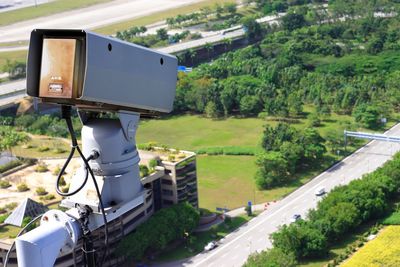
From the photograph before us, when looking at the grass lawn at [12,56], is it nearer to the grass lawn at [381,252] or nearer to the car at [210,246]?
the car at [210,246]

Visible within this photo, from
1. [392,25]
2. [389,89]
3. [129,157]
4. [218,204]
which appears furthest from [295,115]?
[129,157]

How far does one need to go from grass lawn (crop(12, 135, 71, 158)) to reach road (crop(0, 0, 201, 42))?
132 feet

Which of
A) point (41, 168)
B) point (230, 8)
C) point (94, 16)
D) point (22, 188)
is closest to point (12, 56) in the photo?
point (94, 16)

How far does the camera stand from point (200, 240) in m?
30.4

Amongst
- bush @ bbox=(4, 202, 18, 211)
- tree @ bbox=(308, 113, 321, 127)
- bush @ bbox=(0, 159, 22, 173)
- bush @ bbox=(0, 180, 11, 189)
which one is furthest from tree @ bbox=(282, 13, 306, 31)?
bush @ bbox=(4, 202, 18, 211)

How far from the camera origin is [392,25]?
240 ft

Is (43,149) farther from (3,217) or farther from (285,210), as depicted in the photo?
(285,210)

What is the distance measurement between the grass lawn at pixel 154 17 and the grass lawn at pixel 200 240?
2013 inches

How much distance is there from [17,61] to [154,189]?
40354 millimetres

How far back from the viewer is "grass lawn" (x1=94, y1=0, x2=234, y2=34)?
265 feet

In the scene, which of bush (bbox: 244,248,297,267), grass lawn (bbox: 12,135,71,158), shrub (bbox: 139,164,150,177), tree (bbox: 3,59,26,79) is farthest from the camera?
tree (bbox: 3,59,26,79)

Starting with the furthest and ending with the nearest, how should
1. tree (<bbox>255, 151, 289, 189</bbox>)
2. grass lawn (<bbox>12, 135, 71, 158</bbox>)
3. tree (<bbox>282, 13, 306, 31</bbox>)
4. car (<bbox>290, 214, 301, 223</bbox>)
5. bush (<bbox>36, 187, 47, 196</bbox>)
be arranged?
tree (<bbox>282, 13, 306, 31</bbox>) < tree (<bbox>255, 151, 289, 189</bbox>) < grass lawn (<bbox>12, 135, 71, 158</bbox>) < car (<bbox>290, 214, 301, 223</bbox>) < bush (<bbox>36, 187, 47, 196</bbox>)

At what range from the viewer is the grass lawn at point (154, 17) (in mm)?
80750

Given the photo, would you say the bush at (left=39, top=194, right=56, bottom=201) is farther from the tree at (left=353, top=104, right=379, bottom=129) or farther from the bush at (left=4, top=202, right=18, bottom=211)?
the tree at (left=353, top=104, right=379, bottom=129)
